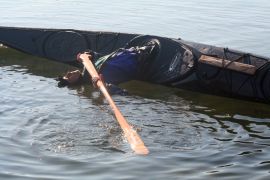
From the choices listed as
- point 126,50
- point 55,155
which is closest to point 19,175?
point 55,155

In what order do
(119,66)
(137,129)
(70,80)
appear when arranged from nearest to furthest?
(137,129) < (119,66) < (70,80)

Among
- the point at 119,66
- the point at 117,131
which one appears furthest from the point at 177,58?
the point at 117,131

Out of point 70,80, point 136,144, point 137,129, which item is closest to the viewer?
point 136,144

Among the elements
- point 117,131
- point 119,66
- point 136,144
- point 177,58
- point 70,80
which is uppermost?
point 177,58

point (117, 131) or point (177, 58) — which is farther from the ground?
point (177, 58)

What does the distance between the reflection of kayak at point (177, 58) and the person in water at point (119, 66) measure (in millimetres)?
187

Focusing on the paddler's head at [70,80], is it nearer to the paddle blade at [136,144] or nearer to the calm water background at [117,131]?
the calm water background at [117,131]

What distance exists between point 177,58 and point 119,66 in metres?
1.25

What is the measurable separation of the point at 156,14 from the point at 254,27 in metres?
4.67

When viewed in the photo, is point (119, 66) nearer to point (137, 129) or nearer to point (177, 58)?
point (177, 58)

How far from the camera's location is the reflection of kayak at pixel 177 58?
8.66m

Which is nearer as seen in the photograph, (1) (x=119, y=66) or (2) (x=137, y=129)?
(2) (x=137, y=129)

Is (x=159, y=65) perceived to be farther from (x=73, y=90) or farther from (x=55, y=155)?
(x=55, y=155)

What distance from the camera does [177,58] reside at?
9.69 metres
